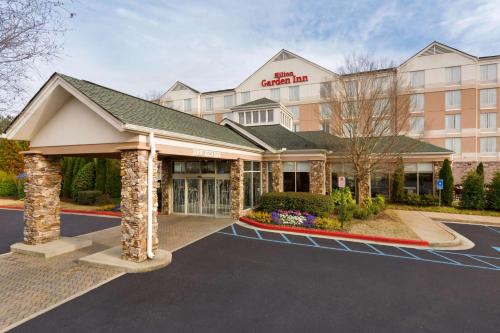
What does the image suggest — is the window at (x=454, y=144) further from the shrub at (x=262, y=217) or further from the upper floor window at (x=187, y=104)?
the upper floor window at (x=187, y=104)

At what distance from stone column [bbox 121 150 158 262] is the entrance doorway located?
7.89 meters

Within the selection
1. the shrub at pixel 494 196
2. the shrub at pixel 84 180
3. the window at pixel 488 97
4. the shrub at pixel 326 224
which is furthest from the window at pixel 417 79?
the shrub at pixel 84 180

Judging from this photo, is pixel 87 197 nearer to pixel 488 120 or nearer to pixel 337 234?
pixel 337 234

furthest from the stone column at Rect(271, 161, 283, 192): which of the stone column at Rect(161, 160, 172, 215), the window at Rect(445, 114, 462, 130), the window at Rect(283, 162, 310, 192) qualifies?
the window at Rect(445, 114, 462, 130)

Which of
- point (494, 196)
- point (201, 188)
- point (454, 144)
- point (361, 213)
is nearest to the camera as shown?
point (361, 213)

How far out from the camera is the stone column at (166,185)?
16562 mm

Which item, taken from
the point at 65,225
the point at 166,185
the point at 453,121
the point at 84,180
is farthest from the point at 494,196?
the point at 84,180

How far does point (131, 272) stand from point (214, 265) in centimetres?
247

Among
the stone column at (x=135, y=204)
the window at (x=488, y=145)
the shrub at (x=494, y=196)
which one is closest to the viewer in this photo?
the stone column at (x=135, y=204)

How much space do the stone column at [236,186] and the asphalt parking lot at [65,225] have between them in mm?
6746

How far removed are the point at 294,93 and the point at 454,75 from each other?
2142 centimetres

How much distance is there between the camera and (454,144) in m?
33.8

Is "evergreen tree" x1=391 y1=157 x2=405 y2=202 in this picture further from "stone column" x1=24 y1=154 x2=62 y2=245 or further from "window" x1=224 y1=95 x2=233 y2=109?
"window" x1=224 y1=95 x2=233 y2=109

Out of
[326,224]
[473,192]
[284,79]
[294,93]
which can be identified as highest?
[284,79]
